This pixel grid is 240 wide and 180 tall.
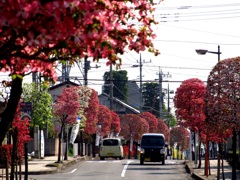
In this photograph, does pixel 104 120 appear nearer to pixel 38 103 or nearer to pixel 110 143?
pixel 110 143

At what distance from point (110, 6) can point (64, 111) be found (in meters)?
37.5

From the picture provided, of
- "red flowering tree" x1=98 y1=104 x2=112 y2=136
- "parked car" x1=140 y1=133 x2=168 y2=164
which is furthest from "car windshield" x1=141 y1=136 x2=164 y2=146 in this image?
"red flowering tree" x1=98 y1=104 x2=112 y2=136

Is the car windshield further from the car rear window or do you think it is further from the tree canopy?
the car rear window

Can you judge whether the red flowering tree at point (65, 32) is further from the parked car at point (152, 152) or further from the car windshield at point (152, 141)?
the car windshield at point (152, 141)

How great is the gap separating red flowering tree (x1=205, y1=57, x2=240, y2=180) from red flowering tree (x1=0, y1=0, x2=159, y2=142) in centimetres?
1378

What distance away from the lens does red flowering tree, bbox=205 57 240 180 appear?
23.1 m

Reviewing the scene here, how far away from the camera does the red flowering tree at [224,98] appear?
2309 centimetres

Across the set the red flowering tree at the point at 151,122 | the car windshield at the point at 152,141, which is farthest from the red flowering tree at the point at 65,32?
the red flowering tree at the point at 151,122

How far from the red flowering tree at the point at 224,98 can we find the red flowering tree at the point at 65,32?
13784mm

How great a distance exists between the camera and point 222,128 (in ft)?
76.9

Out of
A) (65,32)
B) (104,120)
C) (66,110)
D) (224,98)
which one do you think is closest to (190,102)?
(66,110)

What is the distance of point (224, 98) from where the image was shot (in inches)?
914

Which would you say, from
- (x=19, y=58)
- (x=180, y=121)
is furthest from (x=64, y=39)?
(x=180, y=121)

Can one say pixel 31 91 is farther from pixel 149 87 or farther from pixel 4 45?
pixel 149 87
